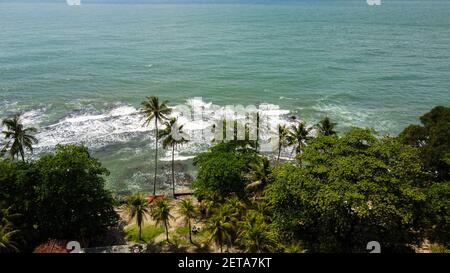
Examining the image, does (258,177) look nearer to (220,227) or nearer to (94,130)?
(220,227)

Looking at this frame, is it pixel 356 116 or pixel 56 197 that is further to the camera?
pixel 356 116

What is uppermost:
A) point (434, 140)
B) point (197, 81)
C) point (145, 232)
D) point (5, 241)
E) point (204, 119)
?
point (197, 81)

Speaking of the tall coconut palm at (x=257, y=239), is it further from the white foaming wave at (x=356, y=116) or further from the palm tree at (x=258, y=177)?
the white foaming wave at (x=356, y=116)

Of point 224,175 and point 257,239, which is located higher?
point 224,175

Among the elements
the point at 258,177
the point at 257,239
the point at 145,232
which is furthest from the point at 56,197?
the point at 258,177

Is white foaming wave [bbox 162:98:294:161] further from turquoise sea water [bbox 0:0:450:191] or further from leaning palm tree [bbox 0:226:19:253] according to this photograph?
leaning palm tree [bbox 0:226:19:253]

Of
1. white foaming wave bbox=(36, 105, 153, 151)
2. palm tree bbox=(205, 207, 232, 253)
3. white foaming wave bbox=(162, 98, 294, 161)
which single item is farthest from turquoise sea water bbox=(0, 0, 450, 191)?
palm tree bbox=(205, 207, 232, 253)
